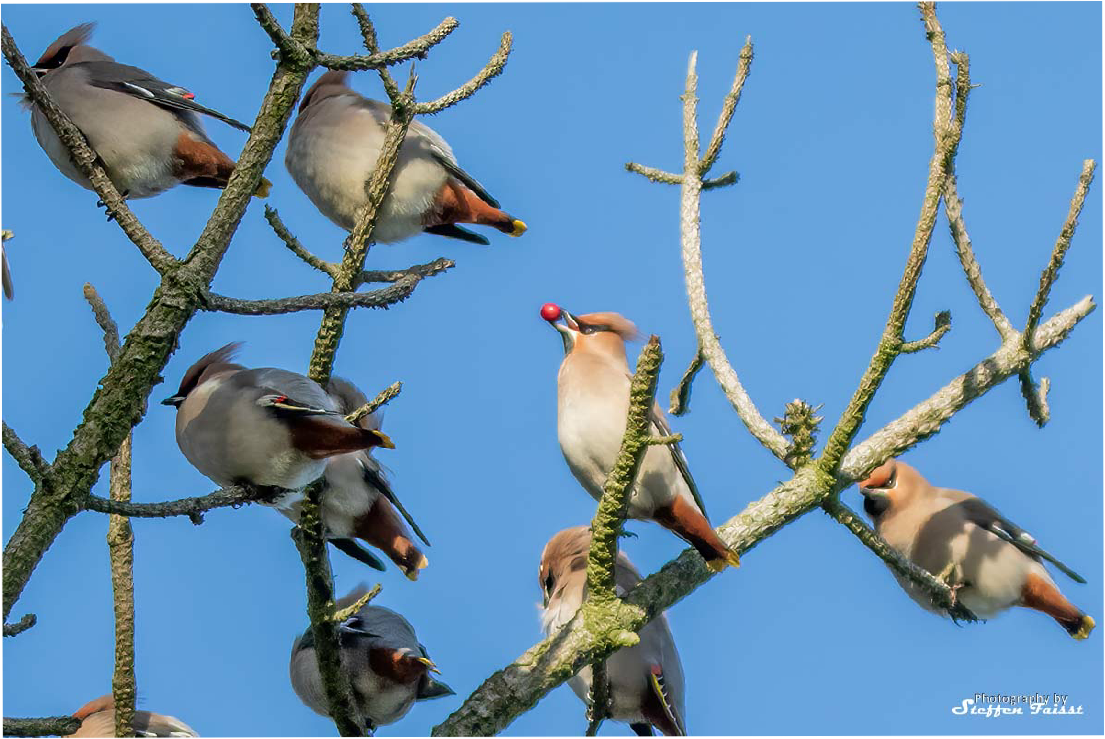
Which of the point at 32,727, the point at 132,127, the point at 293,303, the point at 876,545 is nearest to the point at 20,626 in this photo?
the point at 32,727

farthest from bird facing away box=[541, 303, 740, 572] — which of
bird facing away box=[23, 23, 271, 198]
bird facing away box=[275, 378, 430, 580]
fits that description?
bird facing away box=[23, 23, 271, 198]

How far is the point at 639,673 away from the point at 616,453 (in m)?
0.97

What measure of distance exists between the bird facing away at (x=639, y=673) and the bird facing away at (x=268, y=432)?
1396mm

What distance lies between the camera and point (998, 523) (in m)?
6.48

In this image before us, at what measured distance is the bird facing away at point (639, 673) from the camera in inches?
214

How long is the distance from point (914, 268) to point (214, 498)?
237 cm

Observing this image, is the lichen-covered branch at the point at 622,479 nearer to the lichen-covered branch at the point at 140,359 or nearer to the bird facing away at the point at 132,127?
the lichen-covered branch at the point at 140,359

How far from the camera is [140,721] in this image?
600 cm

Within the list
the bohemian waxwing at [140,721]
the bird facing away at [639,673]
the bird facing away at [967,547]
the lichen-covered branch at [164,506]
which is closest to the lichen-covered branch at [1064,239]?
the bird facing away at [967,547]

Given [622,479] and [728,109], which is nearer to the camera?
[622,479]

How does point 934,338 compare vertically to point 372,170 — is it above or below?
below

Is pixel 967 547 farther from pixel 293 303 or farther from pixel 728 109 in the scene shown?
pixel 293 303

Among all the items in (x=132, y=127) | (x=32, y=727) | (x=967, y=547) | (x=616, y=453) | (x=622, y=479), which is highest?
(x=132, y=127)

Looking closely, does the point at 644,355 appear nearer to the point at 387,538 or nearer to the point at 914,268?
the point at 914,268
